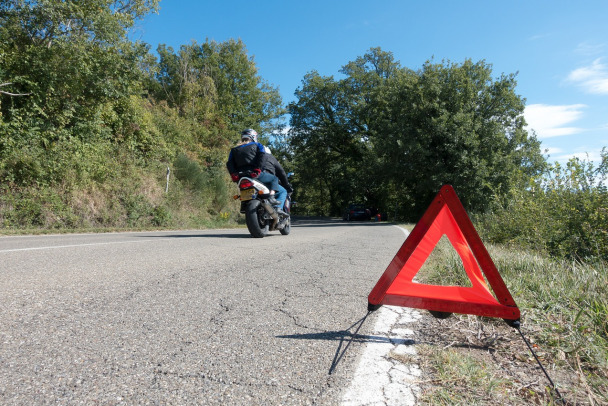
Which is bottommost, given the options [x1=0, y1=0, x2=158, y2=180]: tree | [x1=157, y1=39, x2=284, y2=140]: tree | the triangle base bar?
the triangle base bar

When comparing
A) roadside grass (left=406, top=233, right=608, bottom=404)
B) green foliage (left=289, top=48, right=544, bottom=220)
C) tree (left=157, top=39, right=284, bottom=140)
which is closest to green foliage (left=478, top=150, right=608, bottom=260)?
roadside grass (left=406, top=233, right=608, bottom=404)

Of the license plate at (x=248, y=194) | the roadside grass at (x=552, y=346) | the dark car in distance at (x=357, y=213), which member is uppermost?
the license plate at (x=248, y=194)

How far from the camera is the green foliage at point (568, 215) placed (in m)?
6.88

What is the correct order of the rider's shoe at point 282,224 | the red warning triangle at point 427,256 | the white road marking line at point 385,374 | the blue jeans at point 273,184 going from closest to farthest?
the white road marking line at point 385,374
the red warning triangle at point 427,256
the blue jeans at point 273,184
the rider's shoe at point 282,224

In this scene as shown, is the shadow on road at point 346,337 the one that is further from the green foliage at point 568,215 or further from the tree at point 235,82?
the tree at point 235,82

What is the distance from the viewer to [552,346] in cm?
232

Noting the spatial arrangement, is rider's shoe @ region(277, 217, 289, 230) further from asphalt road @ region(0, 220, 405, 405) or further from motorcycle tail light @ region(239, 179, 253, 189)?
asphalt road @ region(0, 220, 405, 405)

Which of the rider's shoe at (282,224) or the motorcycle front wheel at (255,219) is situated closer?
the motorcycle front wheel at (255,219)

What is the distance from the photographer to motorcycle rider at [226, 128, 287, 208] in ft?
26.5

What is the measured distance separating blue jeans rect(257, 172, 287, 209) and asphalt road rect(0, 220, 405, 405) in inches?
147

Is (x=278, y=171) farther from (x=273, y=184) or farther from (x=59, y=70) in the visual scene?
(x=59, y=70)

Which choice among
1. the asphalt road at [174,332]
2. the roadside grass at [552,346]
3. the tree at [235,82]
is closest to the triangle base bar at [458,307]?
the roadside grass at [552,346]

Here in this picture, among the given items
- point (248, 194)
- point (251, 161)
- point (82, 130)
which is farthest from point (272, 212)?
point (82, 130)

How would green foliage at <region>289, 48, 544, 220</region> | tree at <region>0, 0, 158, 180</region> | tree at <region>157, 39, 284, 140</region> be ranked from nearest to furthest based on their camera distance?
tree at <region>0, 0, 158, 180</region>, green foliage at <region>289, 48, 544, 220</region>, tree at <region>157, 39, 284, 140</region>
